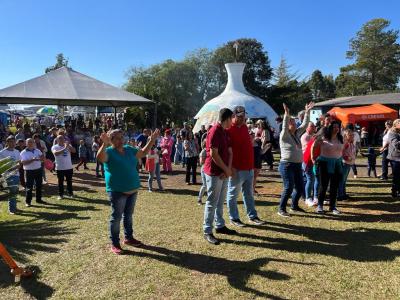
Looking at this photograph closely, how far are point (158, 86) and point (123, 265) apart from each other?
46.3 m

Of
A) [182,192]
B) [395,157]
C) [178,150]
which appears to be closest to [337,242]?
[395,157]

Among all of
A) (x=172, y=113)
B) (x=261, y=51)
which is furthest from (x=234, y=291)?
(x=261, y=51)

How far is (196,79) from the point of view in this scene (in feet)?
174

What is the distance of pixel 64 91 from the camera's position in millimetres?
19703

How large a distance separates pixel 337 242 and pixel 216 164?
6.86 feet

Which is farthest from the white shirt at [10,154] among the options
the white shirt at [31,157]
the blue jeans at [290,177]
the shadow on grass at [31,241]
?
the blue jeans at [290,177]

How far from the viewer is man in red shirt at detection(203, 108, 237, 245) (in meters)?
5.50

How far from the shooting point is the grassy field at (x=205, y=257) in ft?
14.0

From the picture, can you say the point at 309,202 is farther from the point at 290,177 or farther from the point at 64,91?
the point at 64,91

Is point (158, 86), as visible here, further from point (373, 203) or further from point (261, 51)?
point (373, 203)

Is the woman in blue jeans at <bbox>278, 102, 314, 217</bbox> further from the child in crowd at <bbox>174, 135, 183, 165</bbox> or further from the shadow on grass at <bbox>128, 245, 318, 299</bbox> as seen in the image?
the child in crowd at <bbox>174, 135, 183, 165</bbox>

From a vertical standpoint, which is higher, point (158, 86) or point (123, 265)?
point (158, 86)

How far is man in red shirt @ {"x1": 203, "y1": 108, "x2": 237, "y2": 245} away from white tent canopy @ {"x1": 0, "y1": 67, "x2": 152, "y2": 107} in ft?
48.6

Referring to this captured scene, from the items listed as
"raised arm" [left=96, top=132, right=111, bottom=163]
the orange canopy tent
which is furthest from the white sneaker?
the orange canopy tent
